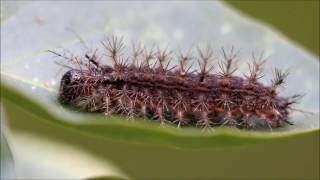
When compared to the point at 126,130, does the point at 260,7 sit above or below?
above

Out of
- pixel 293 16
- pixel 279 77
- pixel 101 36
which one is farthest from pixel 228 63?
pixel 293 16

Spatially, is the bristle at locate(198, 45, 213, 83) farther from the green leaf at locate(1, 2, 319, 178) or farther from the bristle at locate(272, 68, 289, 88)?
the bristle at locate(272, 68, 289, 88)

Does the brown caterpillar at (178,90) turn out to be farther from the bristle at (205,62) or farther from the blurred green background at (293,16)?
the blurred green background at (293,16)

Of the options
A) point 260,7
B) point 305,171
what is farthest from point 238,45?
point 260,7

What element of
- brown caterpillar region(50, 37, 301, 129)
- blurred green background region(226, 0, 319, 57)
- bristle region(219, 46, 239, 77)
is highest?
blurred green background region(226, 0, 319, 57)

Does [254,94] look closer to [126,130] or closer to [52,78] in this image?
[52,78]

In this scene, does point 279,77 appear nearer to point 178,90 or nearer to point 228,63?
point 228,63

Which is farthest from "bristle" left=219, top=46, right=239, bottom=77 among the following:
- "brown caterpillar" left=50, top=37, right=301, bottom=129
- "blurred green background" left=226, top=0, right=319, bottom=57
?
"blurred green background" left=226, top=0, right=319, bottom=57
